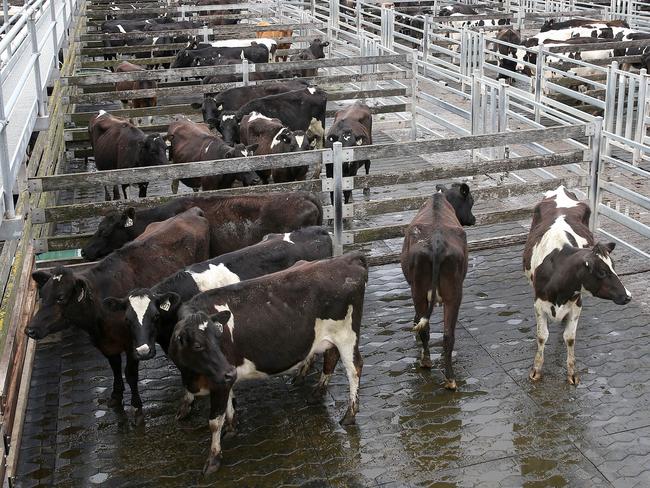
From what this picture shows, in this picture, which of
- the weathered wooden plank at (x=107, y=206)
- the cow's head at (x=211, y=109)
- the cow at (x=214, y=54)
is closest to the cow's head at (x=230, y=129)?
the cow's head at (x=211, y=109)

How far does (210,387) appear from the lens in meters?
6.29

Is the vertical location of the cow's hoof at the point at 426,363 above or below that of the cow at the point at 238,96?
below

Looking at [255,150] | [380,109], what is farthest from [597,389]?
[380,109]

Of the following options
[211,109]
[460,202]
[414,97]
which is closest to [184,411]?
[460,202]

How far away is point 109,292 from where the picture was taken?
289 inches

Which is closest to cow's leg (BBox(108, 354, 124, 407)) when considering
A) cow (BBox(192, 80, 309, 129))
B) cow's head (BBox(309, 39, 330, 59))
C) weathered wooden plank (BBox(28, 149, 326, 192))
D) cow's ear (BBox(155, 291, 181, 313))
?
cow's ear (BBox(155, 291, 181, 313))

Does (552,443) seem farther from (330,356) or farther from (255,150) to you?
(255,150)

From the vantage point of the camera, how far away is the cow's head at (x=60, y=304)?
22.7ft

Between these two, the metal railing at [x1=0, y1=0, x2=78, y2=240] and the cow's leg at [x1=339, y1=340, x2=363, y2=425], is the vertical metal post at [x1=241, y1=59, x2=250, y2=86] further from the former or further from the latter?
the cow's leg at [x1=339, y1=340, x2=363, y2=425]

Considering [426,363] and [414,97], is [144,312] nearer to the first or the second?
[426,363]

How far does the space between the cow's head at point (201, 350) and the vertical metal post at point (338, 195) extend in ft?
11.0

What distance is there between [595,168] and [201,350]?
19.3ft

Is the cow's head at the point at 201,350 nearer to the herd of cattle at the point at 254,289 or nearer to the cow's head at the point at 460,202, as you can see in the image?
the herd of cattle at the point at 254,289

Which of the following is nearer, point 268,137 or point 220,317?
point 220,317
